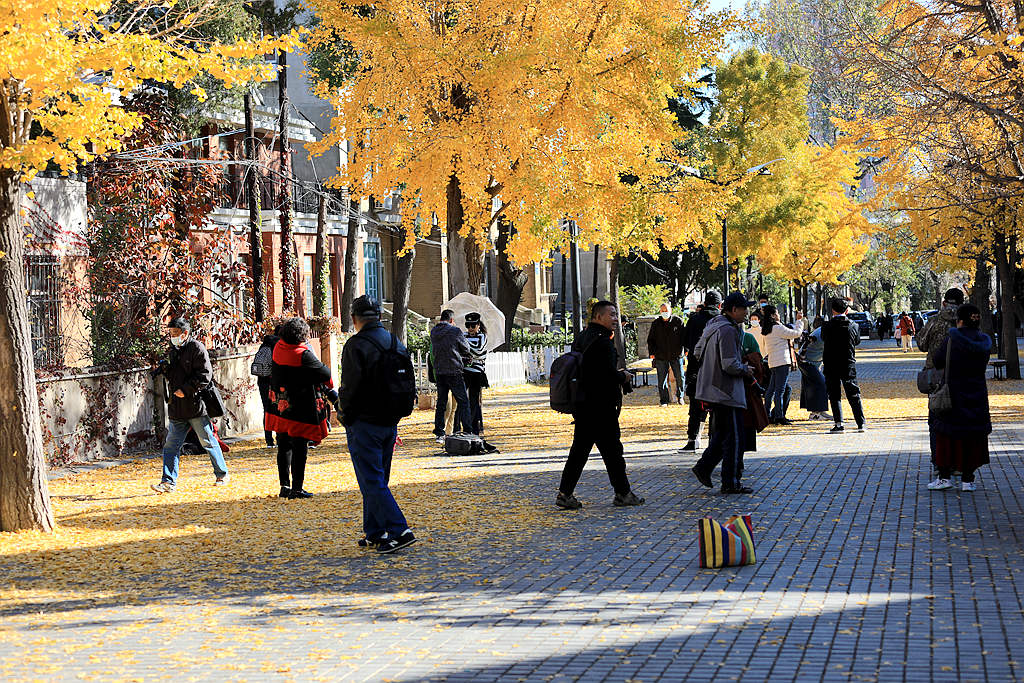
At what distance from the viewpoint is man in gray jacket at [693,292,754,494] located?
1203 cm

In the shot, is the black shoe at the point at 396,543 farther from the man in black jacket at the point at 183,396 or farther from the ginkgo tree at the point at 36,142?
the man in black jacket at the point at 183,396

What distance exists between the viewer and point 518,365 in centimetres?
3422

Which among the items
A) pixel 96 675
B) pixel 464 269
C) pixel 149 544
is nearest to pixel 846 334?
pixel 464 269

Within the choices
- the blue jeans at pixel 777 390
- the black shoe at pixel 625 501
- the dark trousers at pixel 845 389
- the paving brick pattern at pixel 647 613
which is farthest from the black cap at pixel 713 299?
the paving brick pattern at pixel 647 613

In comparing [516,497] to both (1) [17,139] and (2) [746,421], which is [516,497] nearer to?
(2) [746,421]

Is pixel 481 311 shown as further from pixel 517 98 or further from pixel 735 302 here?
pixel 735 302


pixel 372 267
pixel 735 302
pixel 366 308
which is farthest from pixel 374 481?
pixel 372 267

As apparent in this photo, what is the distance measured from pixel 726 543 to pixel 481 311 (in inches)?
571

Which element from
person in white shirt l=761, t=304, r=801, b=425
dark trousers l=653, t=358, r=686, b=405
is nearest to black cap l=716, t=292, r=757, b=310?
person in white shirt l=761, t=304, r=801, b=425

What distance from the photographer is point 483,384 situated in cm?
1786

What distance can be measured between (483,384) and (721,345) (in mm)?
6115

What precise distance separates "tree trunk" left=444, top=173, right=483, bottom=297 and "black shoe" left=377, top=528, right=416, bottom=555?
42.4ft

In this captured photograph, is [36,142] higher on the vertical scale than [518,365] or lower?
higher

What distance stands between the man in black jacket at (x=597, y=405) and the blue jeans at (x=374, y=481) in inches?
81.6
